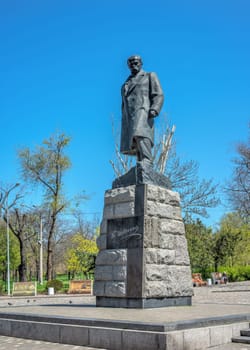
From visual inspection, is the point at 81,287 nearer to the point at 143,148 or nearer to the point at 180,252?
the point at 180,252

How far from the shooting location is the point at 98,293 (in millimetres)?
10016

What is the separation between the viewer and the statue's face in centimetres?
1120

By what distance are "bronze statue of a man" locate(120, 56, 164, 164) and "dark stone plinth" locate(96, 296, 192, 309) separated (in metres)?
3.00

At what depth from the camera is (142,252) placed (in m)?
9.48

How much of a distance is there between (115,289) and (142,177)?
93.4 inches

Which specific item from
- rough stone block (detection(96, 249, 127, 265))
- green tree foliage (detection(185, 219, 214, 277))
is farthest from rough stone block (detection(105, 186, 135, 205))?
green tree foliage (detection(185, 219, 214, 277))

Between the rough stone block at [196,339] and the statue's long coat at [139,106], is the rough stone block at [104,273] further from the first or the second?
the rough stone block at [196,339]

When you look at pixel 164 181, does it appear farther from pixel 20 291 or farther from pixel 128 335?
pixel 20 291

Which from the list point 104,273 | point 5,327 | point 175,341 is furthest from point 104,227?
point 175,341

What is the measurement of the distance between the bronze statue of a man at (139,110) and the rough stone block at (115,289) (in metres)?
2.74

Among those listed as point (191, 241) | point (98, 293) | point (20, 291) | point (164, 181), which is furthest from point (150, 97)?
point (191, 241)

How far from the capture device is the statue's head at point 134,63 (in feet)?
36.7

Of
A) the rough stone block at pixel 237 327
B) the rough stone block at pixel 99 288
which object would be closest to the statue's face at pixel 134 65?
the rough stone block at pixel 99 288

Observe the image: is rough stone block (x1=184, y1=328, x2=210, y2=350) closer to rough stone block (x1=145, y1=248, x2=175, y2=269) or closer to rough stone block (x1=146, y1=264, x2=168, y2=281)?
rough stone block (x1=146, y1=264, x2=168, y2=281)
